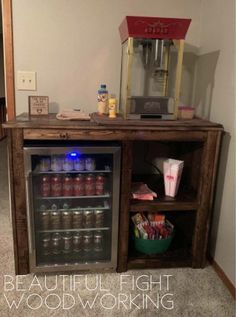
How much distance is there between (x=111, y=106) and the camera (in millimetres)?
1762

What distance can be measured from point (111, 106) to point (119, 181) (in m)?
0.48

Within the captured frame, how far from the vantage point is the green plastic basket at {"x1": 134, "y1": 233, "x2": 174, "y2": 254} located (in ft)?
5.90

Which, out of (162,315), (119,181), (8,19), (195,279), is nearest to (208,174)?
(119,181)

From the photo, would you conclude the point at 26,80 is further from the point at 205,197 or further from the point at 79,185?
the point at 205,197

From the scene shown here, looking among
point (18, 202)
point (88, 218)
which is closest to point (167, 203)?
point (88, 218)

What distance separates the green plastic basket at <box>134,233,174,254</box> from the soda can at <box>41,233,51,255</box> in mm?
548

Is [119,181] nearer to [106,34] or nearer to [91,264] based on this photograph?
[91,264]

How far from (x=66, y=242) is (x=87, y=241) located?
0.43 ft

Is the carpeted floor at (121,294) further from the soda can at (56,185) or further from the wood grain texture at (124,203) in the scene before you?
the soda can at (56,185)

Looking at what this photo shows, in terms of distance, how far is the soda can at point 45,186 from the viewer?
1.64 meters

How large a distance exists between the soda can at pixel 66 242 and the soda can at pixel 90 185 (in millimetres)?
306

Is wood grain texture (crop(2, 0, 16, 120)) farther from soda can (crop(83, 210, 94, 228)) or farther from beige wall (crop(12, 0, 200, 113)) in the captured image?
soda can (crop(83, 210, 94, 228))

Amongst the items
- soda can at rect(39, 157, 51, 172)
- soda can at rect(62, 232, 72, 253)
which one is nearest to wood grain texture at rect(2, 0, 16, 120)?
soda can at rect(39, 157, 51, 172)

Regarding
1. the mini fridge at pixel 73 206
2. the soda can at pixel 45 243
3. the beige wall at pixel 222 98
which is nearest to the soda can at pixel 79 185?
the mini fridge at pixel 73 206
